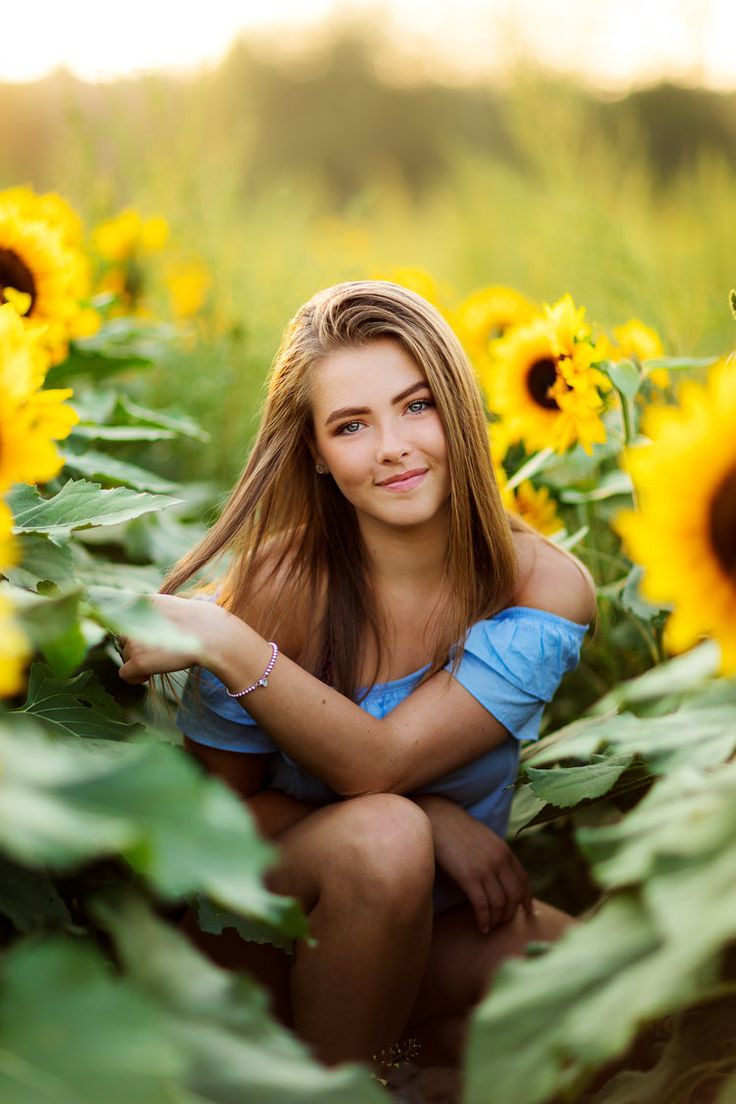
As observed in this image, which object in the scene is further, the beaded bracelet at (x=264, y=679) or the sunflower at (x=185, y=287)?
the sunflower at (x=185, y=287)

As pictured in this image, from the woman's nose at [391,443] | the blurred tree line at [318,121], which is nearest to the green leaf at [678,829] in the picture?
the woman's nose at [391,443]

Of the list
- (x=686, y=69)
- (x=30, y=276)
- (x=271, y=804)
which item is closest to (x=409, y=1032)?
(x=271, y=804)

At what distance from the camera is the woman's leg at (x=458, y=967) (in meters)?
1.45

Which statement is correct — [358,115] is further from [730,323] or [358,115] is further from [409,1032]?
[409,1032]

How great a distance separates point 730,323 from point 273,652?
168 centimetres

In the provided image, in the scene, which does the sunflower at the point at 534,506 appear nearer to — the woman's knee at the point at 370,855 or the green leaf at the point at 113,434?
the green leaf at the point at 113,434

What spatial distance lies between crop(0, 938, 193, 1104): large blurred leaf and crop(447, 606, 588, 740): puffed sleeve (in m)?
0.87

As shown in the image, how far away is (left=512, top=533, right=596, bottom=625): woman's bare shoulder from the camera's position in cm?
149

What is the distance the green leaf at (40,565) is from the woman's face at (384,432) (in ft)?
1.58

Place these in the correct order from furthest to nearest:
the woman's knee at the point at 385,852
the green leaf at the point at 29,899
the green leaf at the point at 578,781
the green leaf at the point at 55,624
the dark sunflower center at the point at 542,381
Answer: the dark sunflower center at the point at 542,381, the woman's knee at the point at 385,852, the green leaf at the point at 578,781, the green leaf at the point at 29,899, the green leaf at the point at 55,624

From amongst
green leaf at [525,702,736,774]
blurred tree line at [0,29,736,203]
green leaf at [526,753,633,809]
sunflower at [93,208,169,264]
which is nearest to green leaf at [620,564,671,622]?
green leaf at [526,753,633,809]

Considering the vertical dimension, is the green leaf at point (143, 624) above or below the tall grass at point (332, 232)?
below

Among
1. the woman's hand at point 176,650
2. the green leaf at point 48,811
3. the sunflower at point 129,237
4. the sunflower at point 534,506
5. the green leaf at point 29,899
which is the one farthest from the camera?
the sunflower at point 129,237

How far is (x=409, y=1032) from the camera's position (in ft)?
4.94
